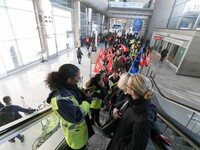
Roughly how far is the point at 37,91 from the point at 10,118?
3169 mm

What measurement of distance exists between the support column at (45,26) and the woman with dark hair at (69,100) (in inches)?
382

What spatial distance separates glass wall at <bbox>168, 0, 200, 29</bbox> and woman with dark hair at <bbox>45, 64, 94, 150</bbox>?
39.0 ft

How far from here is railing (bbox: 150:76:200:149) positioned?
5.19ft

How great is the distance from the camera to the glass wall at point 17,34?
6805mm

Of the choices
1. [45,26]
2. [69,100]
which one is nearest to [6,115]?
[69,100]

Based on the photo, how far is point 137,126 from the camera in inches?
38.7

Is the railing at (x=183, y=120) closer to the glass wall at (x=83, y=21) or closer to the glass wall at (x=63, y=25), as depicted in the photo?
the glass wall at (x=63, y=25)

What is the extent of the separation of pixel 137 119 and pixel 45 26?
10.7 meters

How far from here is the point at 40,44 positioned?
9.79 meters

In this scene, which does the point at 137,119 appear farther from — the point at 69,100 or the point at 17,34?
the point at 17,34

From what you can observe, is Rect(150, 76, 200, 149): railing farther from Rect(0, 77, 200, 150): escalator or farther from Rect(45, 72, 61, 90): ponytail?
Rect(45, 72, 61, 90): ponytail

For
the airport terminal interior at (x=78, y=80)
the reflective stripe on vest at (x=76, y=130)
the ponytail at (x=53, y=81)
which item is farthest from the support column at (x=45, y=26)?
the reflective stripe on vest at (x=76, y=130)

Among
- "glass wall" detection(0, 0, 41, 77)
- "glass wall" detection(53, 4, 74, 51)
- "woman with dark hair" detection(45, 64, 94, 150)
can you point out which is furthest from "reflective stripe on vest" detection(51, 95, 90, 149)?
"glass wall" detection(53, 4, 74, 51)

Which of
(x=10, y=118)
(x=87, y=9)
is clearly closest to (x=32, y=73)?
(x=10, y=118)
